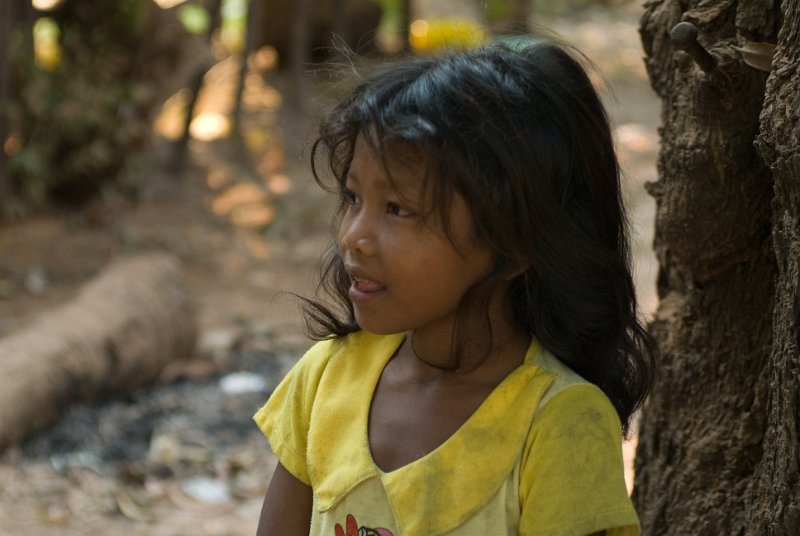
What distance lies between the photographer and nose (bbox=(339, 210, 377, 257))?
5.52 feet

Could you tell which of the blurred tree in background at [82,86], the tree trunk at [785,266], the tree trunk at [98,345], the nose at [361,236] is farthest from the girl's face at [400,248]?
the blurred tree in background at [82,86]

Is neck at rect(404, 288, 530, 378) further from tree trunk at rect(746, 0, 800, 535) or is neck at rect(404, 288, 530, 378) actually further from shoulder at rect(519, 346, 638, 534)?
tree trunk at rect(746, 0, 800, 535)

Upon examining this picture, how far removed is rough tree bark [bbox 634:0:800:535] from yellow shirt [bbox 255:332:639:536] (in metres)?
0.30

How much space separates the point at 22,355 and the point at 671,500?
3.07 metres

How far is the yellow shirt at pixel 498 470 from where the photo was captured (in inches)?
64.7

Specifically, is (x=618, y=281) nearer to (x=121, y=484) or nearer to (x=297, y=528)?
(x=297, y=528)

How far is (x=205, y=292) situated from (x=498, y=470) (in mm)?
5300

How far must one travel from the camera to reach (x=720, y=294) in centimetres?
214

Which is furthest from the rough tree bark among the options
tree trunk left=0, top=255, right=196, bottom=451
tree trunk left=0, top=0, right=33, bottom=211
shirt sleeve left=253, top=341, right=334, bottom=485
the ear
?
tree trunk left=0, top=0, right=33, bottom=211

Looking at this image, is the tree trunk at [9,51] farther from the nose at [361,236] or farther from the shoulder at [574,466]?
the shoulder at [574,466]

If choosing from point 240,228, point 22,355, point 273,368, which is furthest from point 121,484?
point 240,228

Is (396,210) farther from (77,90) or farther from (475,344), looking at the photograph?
(77,90)

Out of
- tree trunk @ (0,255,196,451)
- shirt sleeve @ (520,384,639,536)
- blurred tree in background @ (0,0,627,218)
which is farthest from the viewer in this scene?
blurred tree in background @ (0,0,627,218)

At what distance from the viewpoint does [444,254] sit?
1692 millimetres
